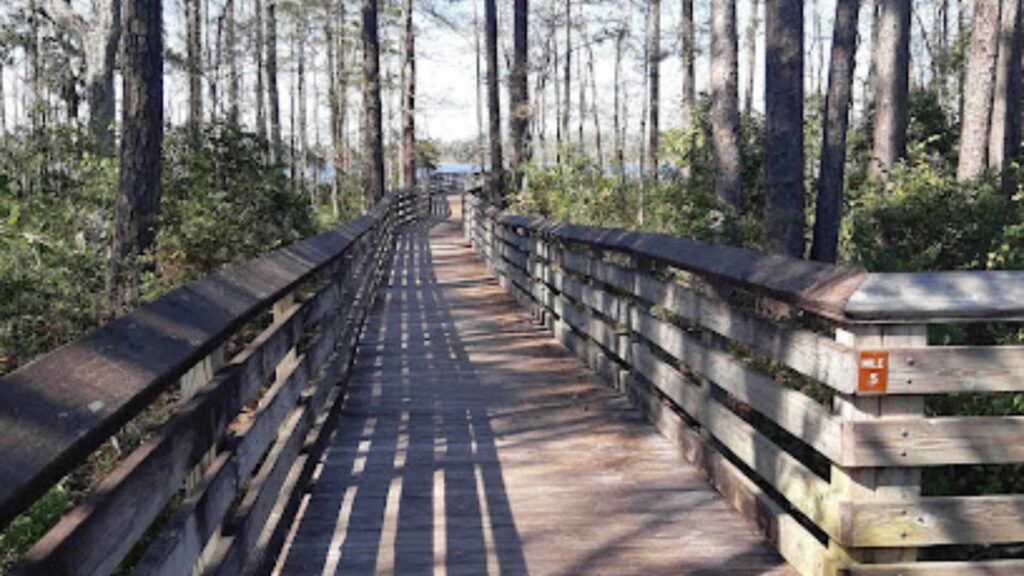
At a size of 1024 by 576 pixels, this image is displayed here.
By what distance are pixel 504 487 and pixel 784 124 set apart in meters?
5.92

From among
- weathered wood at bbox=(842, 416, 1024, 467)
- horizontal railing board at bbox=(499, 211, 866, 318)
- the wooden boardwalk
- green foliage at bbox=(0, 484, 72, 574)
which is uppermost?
horizontal railing board at bbox=(499, 211, 866, 318)

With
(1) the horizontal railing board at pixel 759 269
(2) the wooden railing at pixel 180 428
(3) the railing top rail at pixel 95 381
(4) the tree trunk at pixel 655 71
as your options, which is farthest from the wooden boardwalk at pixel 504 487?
(4) the tree trunk at pixel 655 71

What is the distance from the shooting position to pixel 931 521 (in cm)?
321

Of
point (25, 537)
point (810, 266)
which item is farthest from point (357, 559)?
point (810, 266)

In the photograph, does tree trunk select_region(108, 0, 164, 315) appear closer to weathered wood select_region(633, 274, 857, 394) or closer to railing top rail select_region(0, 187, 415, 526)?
weathered wood select_region(633, 274, 857, 394)

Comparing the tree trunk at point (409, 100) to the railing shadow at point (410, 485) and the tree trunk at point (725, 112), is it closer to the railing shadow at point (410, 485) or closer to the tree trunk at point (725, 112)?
the tree trunk at point (725, 112)

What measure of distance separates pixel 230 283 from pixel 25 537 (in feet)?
7.48

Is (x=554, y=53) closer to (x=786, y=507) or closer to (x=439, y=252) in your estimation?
(x=439, y=252)

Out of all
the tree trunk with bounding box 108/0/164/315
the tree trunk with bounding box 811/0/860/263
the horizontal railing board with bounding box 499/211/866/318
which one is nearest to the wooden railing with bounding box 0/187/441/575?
the horizontal railing board with bounding box 499/211/866/318

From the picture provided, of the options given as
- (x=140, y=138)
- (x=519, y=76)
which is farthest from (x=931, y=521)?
(x=519, y=76)

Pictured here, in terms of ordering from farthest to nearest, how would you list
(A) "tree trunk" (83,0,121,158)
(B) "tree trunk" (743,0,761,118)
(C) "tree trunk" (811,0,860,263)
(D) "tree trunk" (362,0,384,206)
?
(B) "tree trunk" (743,0,761,118) < (D) "tree trunk" (362,0,384,206) < (A) "tree trunk" (83,0,121,158) < (C) "tree trunk" (811,0,860,263)

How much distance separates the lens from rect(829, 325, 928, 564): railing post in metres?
3.14

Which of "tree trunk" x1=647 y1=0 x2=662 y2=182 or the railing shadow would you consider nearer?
the railing shadow

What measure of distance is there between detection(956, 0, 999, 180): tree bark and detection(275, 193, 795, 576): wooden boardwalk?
29.2 feet
